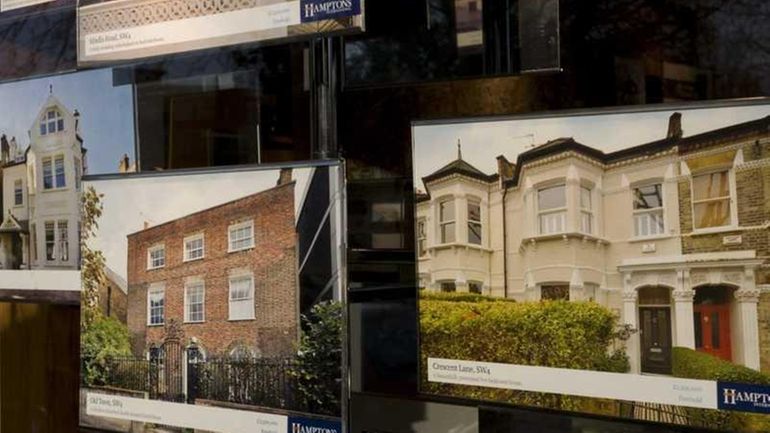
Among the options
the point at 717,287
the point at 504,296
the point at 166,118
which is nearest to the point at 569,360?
the point at 504,296

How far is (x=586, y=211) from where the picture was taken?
3.88ft

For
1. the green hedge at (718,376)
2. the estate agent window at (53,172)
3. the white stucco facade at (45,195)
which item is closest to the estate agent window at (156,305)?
the white stucco facade at (45,195)

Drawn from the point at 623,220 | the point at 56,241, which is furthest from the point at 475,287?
the point at 56,241

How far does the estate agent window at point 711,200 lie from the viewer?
1083 millimetres

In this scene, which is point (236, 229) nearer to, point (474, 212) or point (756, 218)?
point (474, 212)

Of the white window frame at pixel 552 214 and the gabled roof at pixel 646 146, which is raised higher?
the gabled roof at pixel 646 146

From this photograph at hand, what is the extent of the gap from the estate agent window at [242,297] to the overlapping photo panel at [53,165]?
1.42 ft

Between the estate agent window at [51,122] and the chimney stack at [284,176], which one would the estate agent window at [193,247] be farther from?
the estate agent window at [51,122]

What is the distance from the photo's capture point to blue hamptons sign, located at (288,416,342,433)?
4.38ft

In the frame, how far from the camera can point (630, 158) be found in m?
1.15

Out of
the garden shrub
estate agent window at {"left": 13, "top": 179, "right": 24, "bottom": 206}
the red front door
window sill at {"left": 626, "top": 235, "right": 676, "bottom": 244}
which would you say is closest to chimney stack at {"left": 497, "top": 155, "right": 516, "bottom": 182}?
window sill at {"left": 626, "top": 235, "right": 676, "bottom": 244}

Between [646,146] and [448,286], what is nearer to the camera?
[646,146]

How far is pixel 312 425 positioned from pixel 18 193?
923 millimetres

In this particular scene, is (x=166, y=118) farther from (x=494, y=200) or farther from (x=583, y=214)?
(x=583, y=214)
